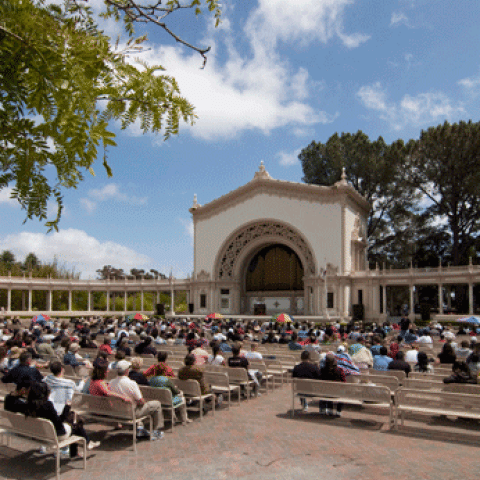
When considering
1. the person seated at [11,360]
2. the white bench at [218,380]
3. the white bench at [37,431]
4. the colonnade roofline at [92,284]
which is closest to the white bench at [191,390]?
the white bench at [218,380]

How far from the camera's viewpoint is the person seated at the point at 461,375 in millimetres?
9141

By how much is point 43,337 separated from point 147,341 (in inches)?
226

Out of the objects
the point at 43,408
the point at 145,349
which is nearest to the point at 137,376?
the point at 43,408

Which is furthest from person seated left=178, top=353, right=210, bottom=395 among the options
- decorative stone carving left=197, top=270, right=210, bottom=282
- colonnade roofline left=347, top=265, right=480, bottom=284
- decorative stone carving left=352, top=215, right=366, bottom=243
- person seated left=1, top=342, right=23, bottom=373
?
decorative stone carving left=197, top=270, right=210, bottom=282

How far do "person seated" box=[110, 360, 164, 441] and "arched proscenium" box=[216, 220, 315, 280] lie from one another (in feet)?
122

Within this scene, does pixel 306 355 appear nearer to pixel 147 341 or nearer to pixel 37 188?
pixel 147 341

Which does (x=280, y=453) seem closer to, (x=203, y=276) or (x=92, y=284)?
(x=203, y=276)

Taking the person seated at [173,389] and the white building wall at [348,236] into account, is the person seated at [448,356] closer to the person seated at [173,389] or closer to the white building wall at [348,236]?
the person seated at [173,389]

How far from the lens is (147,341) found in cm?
1398

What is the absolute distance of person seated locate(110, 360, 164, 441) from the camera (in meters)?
7.75

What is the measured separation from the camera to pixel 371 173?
52156mm

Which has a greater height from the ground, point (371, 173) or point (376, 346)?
point (371, 173)

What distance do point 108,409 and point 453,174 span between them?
43.5 metres

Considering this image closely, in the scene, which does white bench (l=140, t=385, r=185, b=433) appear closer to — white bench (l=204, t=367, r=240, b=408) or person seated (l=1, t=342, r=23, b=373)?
white bench (l=204, t=367, r=240, b=408)
